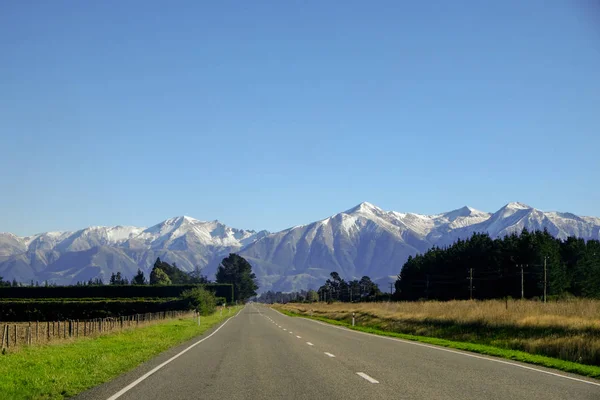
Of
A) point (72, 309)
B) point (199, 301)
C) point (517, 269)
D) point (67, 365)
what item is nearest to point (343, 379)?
point (67, 365)

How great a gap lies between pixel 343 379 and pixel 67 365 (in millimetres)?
9917

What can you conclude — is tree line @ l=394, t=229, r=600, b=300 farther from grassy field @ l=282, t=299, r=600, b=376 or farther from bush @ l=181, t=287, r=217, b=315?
grassy field @ l=282, t=299, r=600, b=376

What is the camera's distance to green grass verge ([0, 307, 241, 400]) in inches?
641

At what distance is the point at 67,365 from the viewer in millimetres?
21750

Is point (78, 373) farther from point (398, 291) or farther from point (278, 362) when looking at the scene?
point (398, 291)

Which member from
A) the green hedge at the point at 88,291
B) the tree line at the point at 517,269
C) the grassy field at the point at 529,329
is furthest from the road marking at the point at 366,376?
the green hedge at the point at 88,291

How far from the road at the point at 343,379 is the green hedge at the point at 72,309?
8237cm

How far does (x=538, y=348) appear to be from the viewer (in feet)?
92.3

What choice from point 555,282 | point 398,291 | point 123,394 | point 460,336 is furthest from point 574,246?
point 123,394

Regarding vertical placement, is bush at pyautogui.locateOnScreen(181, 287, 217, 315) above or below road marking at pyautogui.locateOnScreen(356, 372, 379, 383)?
below

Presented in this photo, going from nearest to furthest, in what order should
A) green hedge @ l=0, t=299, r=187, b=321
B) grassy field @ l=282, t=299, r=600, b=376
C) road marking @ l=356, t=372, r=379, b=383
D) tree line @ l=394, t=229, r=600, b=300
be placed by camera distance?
road marking @ l=356, t=372, r=379, b=383 → grassy field @ l=282, t=299, r=600, b=376 → green hedge @ l=0, t=299, r=187, b=321 → tree line @ l=394, t=229, r=600, b=300

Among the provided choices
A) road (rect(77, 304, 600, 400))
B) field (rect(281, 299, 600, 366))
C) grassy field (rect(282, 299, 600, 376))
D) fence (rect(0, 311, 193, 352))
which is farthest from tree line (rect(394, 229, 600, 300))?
road (rect(77, 304, 600, 400))

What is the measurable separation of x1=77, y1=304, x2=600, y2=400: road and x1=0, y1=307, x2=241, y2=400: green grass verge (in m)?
0.87

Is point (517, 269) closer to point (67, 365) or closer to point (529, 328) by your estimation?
point (529, 328)
